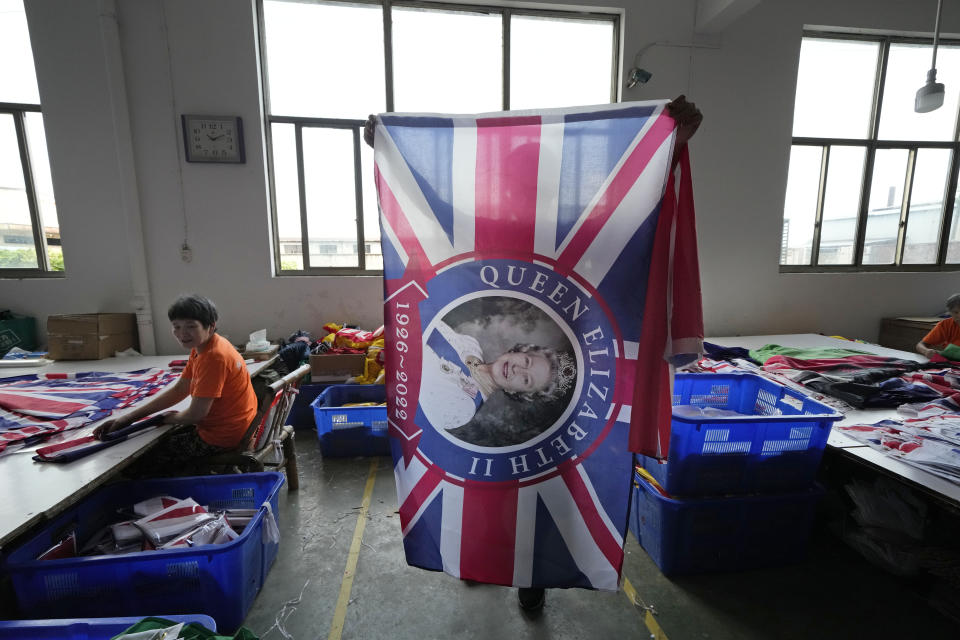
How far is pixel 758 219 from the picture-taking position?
13.6 feet

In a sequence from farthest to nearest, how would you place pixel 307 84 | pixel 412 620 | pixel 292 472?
1. pixel 307 84
2. pixel 292 472
3. pixel 412 620

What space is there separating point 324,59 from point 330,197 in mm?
1226

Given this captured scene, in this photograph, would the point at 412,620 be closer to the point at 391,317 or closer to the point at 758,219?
the point at 391,317

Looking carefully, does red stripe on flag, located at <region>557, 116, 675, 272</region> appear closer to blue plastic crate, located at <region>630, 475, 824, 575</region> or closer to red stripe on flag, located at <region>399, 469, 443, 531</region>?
red stripe on flag, located at <region>399, 469, 443, 531</region>

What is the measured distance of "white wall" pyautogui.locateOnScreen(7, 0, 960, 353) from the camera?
130 inches

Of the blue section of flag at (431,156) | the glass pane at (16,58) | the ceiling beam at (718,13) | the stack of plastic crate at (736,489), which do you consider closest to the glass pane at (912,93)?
the ceiling beam at (718,13)

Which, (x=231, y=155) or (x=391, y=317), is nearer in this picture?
(x=391, y=317)

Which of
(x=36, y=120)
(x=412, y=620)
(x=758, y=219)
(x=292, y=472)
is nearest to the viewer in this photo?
(x=412, y=620)

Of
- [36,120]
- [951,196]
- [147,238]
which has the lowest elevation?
[147,238]

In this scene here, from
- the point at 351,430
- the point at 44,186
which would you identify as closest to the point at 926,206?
the point at 351,430

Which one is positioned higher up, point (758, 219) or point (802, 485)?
point (758, 219)

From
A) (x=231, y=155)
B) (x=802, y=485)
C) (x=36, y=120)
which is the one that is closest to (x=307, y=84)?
(x=231, y=155)

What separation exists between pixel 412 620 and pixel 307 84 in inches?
165

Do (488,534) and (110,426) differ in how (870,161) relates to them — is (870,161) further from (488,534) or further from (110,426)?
(110,426)
